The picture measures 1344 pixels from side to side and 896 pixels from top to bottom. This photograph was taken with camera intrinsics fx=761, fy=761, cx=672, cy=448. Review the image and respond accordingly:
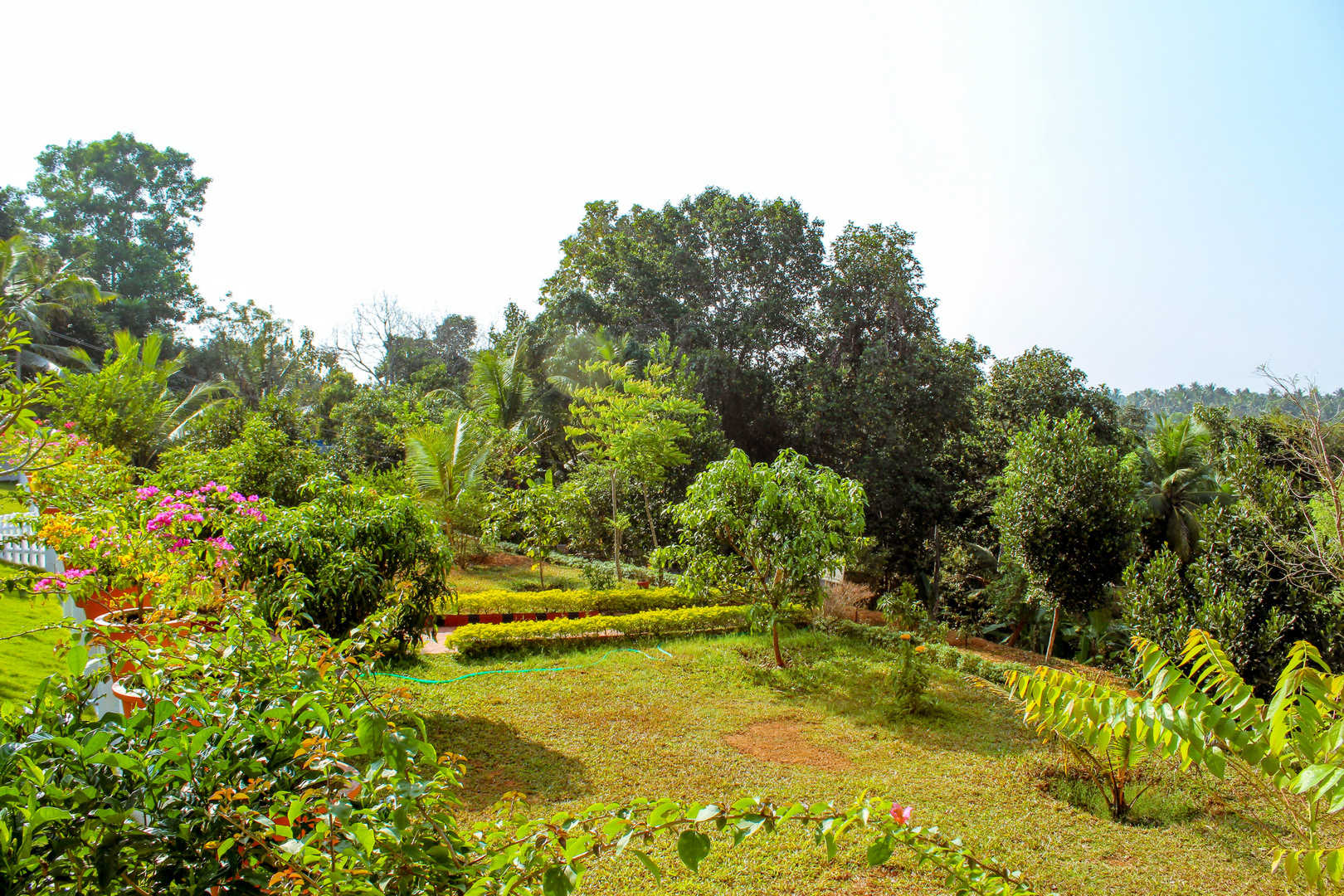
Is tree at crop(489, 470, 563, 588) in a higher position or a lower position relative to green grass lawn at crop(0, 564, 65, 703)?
higher

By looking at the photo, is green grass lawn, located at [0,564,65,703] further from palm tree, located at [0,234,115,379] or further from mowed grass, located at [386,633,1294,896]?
palm tree, located at [0,234,115,379]

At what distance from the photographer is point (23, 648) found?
18.5ft

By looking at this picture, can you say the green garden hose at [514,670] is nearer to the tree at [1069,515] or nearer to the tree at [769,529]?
the tree at [769,529]

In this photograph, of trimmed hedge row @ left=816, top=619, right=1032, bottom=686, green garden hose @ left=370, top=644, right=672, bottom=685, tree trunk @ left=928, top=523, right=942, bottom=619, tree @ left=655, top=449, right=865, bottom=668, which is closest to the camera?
green garden hose @ left=370, top=644, right=672, bottom=685

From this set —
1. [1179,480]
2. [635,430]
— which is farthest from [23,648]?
[1179,480]

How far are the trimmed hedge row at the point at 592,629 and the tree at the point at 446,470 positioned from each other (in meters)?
6.09

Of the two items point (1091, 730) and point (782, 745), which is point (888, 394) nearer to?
point (782, 745)

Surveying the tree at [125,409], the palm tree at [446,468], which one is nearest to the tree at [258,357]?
the tree at [125,409]

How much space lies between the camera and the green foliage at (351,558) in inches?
230

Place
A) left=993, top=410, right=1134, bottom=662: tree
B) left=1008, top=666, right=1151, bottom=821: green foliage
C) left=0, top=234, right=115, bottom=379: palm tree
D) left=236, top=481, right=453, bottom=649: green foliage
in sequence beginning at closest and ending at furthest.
A: left=1008, top=666, right=1151, bottom=821: green foliage < left=236, top=481, right=453, bottom=649: green foliage < left=993, top=410, right=1134, bottom=662: tree < left=0, top=234, right=115, bottom=379: palm tree

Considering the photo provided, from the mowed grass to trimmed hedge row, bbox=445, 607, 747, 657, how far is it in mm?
327

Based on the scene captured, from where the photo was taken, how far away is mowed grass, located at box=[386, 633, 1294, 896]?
14.2 feet

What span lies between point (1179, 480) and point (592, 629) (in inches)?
541

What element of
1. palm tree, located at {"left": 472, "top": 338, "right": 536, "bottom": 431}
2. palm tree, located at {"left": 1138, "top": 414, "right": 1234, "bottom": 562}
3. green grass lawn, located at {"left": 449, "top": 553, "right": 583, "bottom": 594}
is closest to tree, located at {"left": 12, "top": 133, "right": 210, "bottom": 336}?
palm tree, located at {"left": 472, "top": 338, "right": 536, "bottom": 431}
